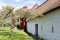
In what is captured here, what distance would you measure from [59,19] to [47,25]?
4.05 m

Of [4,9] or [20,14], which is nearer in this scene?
[4,9]

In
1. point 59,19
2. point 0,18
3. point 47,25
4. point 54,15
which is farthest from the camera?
point 47,25

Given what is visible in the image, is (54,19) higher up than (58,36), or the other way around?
(54,19)

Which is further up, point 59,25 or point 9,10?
point 9,10

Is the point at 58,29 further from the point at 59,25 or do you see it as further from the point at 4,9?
the point at 4,9

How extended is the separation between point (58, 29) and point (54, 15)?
1.39 metres

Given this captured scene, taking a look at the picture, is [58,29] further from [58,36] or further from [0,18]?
[0,18]

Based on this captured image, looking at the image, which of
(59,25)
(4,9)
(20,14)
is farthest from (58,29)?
(4,9)

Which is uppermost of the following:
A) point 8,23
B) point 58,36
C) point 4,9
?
point 4,9

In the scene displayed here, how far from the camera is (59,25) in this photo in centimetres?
1530

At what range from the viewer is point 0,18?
14.1 m

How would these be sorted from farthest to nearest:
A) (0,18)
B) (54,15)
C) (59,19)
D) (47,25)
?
1. (47,25)
2. (54,15)
3. (59,19)
4. (0,18)

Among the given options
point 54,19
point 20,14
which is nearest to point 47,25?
point 54,19

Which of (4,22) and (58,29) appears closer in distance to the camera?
(4,22)
